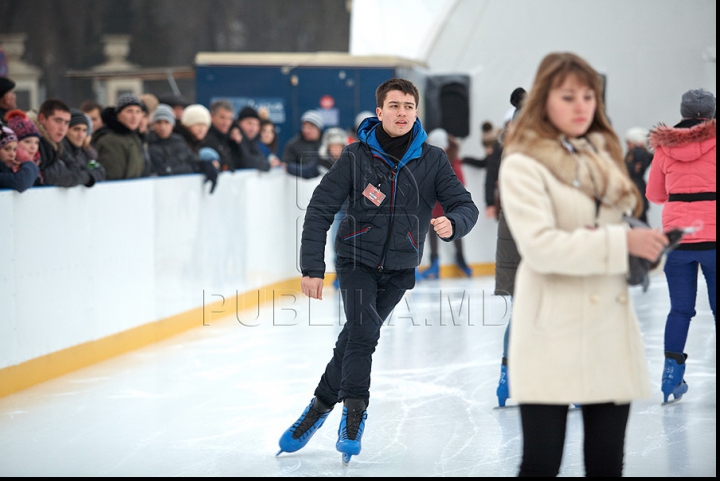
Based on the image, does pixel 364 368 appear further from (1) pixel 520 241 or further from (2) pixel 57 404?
(2) pixel 57 404

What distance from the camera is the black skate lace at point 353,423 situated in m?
3.64

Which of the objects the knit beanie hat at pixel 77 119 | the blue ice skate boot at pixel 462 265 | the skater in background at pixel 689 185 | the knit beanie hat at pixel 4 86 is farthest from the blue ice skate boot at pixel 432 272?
the skater in background at pixel 689 185

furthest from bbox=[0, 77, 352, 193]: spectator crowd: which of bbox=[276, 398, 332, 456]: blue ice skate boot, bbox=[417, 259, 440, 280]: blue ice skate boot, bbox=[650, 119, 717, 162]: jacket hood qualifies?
bbox=[650, 119, 717, 162]: jacket hood

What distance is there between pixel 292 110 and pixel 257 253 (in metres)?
3.40

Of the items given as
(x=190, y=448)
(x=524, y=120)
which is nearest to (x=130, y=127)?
(x=190, y=448)

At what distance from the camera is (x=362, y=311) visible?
3.52 meters

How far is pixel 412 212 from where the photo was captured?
354 centimetres

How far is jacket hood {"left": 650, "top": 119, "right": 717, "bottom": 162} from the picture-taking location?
170 inches

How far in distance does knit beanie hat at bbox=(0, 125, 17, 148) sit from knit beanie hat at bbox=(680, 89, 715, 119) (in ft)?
11.5

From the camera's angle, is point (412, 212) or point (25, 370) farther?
point (25, 370)

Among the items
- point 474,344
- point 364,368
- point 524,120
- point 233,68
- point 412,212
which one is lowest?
point 474,344

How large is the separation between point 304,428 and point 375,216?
3.09ft

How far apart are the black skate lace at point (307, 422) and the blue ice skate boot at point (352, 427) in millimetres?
172

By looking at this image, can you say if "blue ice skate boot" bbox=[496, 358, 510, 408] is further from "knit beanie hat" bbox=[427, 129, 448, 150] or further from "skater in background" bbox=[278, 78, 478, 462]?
"knit beanie hat" bbox=[427, 129, 448, 150]
